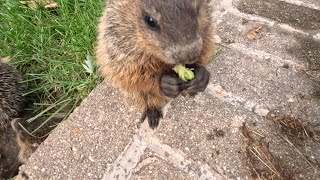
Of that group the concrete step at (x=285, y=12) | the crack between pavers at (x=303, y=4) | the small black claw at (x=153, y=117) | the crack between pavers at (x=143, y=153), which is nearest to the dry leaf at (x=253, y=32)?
the concrete step at (x=285, y=12)

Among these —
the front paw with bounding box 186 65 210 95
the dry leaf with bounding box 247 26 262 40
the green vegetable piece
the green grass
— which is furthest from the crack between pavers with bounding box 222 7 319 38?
the green grass

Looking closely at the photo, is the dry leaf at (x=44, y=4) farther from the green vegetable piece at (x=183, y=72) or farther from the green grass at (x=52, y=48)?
the green vegetable piece at (x=183, y=72)

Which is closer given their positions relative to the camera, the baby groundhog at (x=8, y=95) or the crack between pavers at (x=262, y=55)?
the crack between pavers at (x=262, y=55)

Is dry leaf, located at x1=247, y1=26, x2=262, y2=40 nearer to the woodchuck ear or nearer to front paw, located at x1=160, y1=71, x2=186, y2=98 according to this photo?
front paw, located at x1=160, y1=71, x2=186, y2=98

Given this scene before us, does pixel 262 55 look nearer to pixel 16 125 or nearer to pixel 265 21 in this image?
pixel 265 21

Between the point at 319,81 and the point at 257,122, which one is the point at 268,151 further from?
the point at 319,81

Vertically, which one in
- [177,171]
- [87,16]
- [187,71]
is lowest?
[177,171]

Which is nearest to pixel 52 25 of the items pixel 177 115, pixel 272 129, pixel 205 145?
pixel 177 115
